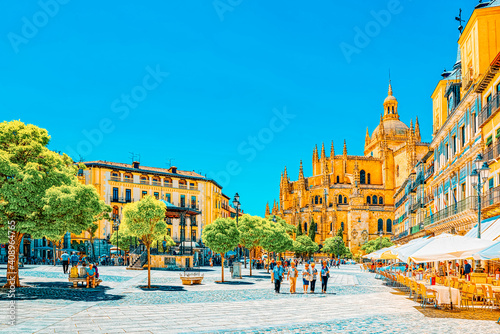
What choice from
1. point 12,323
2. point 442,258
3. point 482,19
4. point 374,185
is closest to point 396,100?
point 374,185

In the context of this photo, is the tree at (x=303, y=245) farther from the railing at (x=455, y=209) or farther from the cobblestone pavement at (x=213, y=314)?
the cobblestone pavement at (x=213, y=314)

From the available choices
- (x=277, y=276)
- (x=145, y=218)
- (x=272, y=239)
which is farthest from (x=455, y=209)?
(x=145, y=218)

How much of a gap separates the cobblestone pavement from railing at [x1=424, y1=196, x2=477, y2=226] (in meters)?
8.36

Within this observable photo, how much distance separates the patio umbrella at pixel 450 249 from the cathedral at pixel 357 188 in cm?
6888

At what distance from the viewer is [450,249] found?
46.6 feet

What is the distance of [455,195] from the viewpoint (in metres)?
28.3

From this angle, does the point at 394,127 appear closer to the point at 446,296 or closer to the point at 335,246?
the point at 335,246

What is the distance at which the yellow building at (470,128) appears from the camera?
21516 mm

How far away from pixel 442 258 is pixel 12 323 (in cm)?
1120

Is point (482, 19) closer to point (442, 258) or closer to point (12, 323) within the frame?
point (442, 258)

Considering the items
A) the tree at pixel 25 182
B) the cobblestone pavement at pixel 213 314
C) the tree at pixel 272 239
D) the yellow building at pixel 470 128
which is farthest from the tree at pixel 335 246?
the tree at pixel 25 182

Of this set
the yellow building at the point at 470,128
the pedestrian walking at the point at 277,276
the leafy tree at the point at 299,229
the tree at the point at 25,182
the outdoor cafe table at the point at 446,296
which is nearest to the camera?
the outdoor cafe table at the point at 446,296

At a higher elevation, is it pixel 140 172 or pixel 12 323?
pixel 140 172

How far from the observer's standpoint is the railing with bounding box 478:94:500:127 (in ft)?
68.1
